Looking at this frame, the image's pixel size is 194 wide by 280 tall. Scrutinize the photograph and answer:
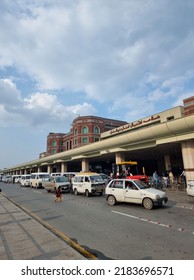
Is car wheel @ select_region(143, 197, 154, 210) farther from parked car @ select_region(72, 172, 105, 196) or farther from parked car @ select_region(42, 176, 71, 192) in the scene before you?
parked car @ select_region(42, 176, 71, 192)

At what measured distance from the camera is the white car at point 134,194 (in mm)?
10711

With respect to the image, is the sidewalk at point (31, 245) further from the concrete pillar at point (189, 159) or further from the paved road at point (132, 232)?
the concrete pillar at point (189, 159)

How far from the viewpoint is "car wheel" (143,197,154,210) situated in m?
10.7

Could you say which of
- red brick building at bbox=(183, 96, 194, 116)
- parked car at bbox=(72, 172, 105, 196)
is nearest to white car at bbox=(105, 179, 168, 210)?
parked car at bbox=(72, 172, 105, 196)

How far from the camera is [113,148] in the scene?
96.1 ft

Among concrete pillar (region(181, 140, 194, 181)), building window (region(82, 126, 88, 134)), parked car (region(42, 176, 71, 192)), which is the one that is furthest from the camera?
building window (region(82, 126, 88, 134))

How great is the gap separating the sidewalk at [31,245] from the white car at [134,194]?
5818mm

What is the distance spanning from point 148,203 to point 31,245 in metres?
7.11

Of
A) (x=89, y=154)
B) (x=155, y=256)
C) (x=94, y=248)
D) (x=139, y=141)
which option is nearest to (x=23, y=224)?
(x=94, y=248)

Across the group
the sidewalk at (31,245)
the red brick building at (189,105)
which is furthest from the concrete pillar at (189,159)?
the red brick building at (189,105)

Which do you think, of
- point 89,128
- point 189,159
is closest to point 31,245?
point 189,159
